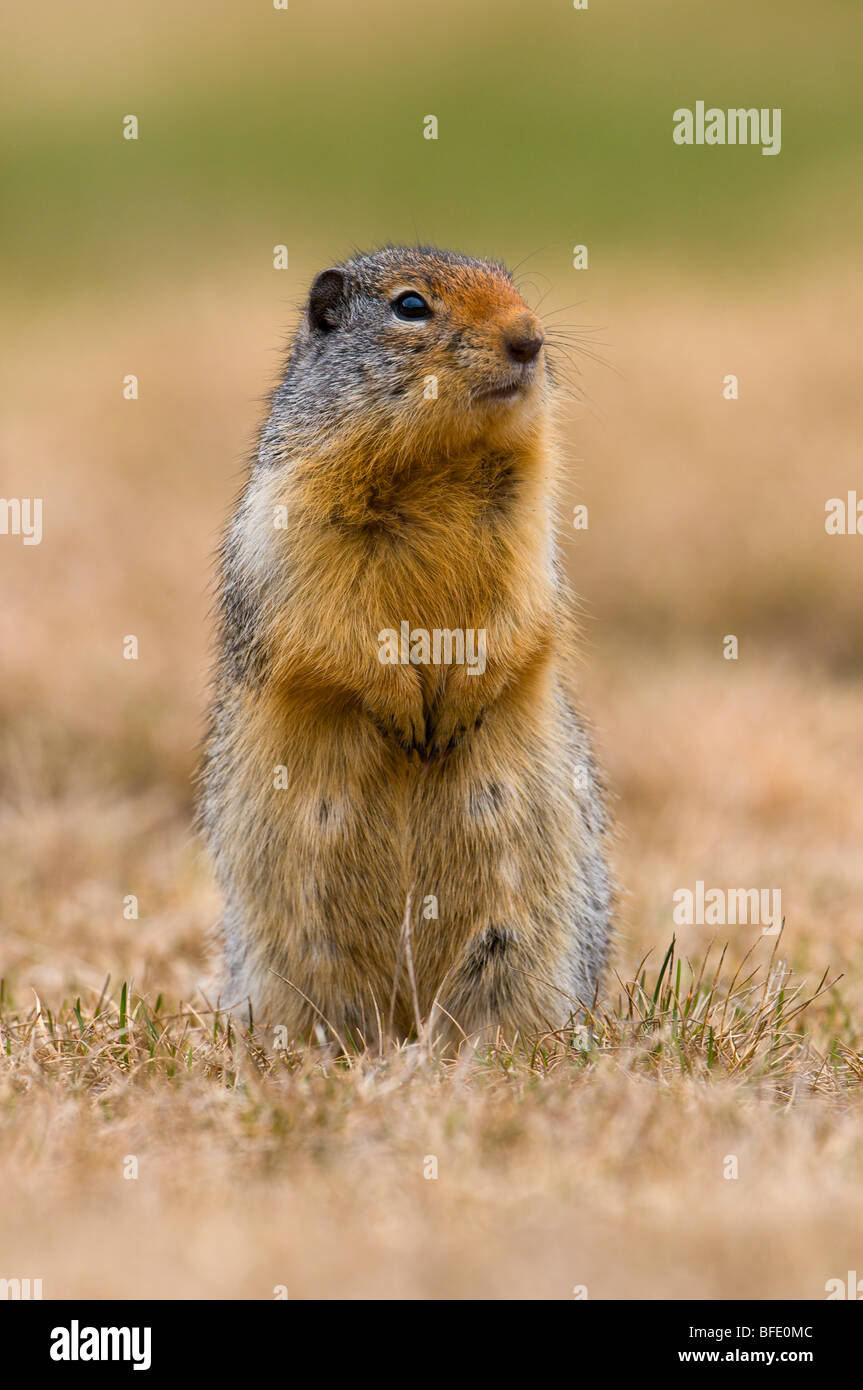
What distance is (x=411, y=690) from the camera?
571 centimetres

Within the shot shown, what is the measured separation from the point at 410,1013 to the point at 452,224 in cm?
1811

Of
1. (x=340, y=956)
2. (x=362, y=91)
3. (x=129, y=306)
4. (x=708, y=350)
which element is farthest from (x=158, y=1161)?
(x=362, y=91)

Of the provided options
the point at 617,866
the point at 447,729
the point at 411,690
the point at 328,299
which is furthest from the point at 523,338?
the point at 617,866

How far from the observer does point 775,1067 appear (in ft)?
17.6

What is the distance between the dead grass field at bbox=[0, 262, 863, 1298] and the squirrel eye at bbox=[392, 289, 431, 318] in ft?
8.37

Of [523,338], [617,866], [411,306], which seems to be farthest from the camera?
[617,866]

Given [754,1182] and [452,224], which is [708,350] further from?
[754,1182]

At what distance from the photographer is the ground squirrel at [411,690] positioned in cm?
576

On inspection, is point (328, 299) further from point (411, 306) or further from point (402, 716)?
point (402, 716)

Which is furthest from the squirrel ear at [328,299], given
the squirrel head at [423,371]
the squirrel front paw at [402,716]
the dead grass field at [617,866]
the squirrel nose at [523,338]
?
the dead grass field at [617,866]

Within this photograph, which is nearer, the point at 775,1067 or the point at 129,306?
the point at 775,1067

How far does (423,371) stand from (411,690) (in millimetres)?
1124

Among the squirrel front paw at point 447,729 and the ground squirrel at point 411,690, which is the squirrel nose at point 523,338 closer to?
the ground squirrel at point 411,690

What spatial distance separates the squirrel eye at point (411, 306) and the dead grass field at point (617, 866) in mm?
2551
